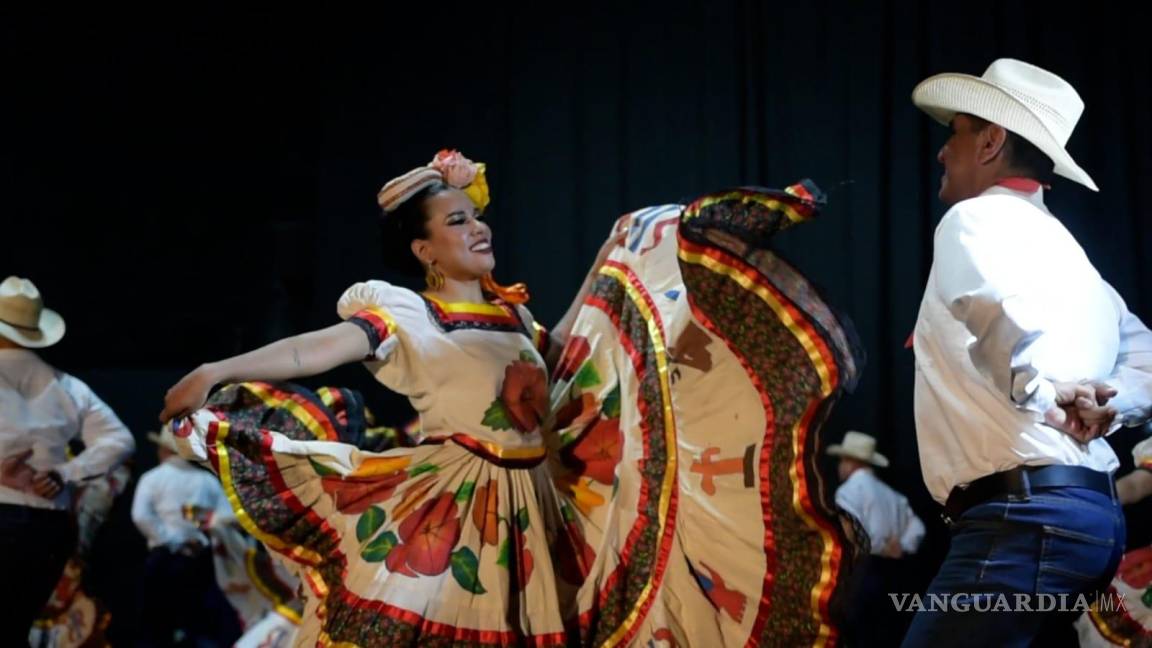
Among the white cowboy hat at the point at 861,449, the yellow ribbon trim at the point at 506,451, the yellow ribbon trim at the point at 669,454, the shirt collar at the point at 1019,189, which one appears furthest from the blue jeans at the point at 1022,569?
the white cowboy hat at the point at 861,449

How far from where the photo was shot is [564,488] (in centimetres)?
286

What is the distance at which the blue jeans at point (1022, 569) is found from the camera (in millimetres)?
1802

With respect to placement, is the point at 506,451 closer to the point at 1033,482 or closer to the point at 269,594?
Answer: the point at 269,594

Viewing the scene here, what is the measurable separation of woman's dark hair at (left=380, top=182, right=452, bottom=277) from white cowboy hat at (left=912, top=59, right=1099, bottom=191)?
1.21m

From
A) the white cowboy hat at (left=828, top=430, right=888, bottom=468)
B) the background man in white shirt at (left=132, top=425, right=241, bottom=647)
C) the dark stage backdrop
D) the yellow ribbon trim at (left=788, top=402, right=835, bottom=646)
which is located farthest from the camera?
the background man in white shirt at (left=132, top=425, right=241, bottom=647)

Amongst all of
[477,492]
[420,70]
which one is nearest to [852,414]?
[420,70]

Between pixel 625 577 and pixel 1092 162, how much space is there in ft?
8.92

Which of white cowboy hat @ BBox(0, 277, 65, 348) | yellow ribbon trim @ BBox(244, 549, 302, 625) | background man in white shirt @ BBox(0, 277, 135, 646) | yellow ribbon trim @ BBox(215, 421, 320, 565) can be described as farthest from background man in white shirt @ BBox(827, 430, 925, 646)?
white cowboy hat @ BBox(0, 277, 65, 348)

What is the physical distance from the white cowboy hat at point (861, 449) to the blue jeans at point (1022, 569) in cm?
295

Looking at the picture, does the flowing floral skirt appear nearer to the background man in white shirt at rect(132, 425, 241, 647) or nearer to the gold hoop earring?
the gold hoop earring

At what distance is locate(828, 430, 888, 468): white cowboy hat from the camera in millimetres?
4812

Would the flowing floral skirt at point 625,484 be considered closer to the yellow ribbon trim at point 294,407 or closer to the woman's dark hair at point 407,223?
the yellow ribbon trim at point 294,407

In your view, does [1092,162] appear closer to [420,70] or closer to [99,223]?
[420,70]

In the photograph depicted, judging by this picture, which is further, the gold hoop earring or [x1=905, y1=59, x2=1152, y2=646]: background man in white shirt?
the gold hoop earring
